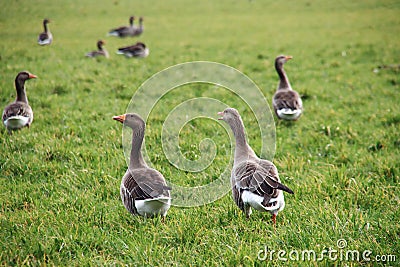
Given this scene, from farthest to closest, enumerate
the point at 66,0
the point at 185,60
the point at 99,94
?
the point at 66,0 → the point at 185,60 → the point at 99,94

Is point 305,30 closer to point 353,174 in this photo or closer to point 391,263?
point 353,174

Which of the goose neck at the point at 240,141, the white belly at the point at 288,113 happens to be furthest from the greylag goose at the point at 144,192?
the white belly at the point at 288,113

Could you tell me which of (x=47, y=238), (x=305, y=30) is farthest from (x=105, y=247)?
(x=305, y=30)

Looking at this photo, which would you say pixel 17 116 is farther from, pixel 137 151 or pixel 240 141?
pixel 240 141

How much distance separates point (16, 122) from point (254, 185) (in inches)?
206

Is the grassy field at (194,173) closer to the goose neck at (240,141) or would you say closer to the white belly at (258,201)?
the white belly at (258,201)

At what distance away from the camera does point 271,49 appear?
19.1 m

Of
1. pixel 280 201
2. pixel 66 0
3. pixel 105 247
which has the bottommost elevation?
pixel 105 247

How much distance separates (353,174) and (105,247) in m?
3.87

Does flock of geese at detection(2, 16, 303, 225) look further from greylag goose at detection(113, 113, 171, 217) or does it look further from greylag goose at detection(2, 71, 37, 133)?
greylag goose at detection(2, 71, 37, 133)
